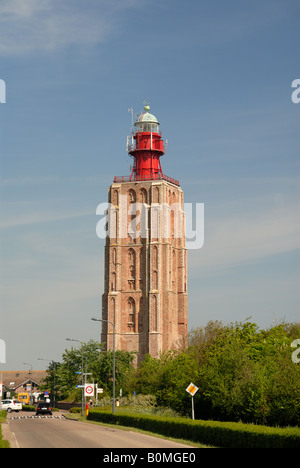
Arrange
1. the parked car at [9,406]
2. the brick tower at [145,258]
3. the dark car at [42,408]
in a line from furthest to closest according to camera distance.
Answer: the brick tower at [145,258] → the parked car at [9,406] → the dark car at [42,408]

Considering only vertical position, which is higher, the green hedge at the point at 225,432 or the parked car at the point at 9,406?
the green hedge at the point at 225,432

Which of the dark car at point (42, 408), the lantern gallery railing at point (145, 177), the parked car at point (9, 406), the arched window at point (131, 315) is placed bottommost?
the parked car at point (9, 406)

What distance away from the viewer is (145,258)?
372 ft

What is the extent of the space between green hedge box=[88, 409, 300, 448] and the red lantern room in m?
79.0

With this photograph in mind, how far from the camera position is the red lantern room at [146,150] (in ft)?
382

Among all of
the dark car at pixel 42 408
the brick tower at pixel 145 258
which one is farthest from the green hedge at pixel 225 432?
the brick tower at pixel 145 258

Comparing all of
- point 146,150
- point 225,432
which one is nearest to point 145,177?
point 146,150

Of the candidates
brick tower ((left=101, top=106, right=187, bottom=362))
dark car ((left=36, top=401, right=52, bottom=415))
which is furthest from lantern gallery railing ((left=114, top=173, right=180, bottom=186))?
dark car ((left=36, top=401, right=52, bottom=415))

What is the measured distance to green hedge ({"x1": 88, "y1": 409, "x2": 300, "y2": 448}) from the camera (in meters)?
25.3

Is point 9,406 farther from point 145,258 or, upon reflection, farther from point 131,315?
point 145,258

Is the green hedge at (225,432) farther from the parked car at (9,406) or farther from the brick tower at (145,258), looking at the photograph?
the brick tower at (145,258)

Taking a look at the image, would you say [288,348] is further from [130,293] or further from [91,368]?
[130,293]

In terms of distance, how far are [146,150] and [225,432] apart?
90114 millimetres
